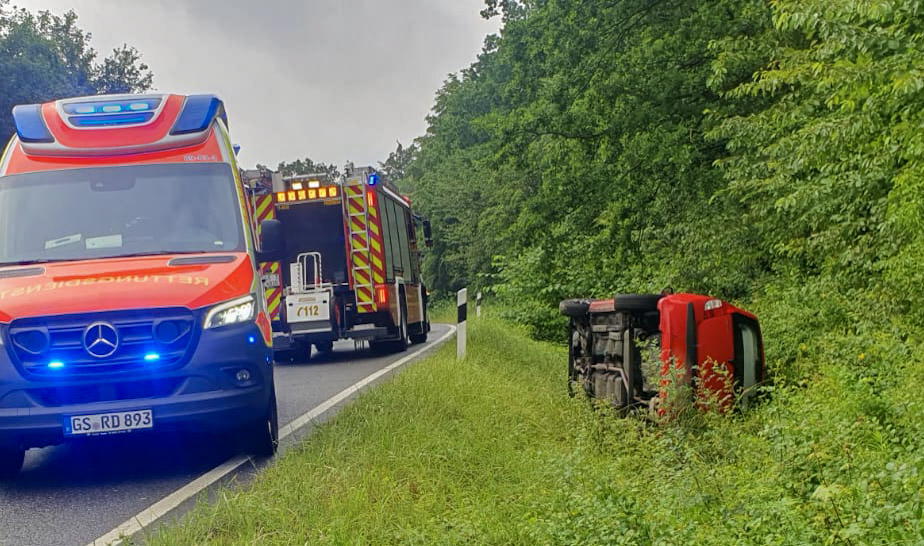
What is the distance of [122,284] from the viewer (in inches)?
232

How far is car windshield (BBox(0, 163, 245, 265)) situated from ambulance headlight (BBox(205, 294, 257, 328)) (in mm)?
621

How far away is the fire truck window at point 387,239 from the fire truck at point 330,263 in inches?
1.5

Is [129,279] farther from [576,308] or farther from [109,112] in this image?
[576,308]

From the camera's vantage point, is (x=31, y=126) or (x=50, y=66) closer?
(x=31, y=126)

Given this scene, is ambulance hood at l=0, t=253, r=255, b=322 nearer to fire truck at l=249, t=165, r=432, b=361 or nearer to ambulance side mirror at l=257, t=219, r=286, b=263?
ambulance side mirror at l=257, t=219, r=286, b=263

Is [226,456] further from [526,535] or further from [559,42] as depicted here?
[559,42]

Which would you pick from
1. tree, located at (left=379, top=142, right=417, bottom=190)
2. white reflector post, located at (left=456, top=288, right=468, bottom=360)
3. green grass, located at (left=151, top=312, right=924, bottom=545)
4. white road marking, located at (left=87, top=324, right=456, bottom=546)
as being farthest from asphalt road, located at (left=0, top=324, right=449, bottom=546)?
tree, located at (left=379, top=142, right=417, bottom=190)

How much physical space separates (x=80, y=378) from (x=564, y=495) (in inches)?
127

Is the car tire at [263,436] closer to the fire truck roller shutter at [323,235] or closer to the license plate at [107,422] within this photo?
the license plate at [107,422]

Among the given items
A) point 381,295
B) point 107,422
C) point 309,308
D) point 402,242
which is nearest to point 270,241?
point 107,422

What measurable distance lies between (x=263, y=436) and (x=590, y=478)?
2.66 m

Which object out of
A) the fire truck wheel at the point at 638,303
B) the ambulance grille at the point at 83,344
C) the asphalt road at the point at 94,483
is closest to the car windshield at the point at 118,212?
the ambulance grille at the point at 83,344

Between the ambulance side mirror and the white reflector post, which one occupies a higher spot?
the ambulance side mirror

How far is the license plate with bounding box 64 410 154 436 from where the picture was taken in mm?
5617
